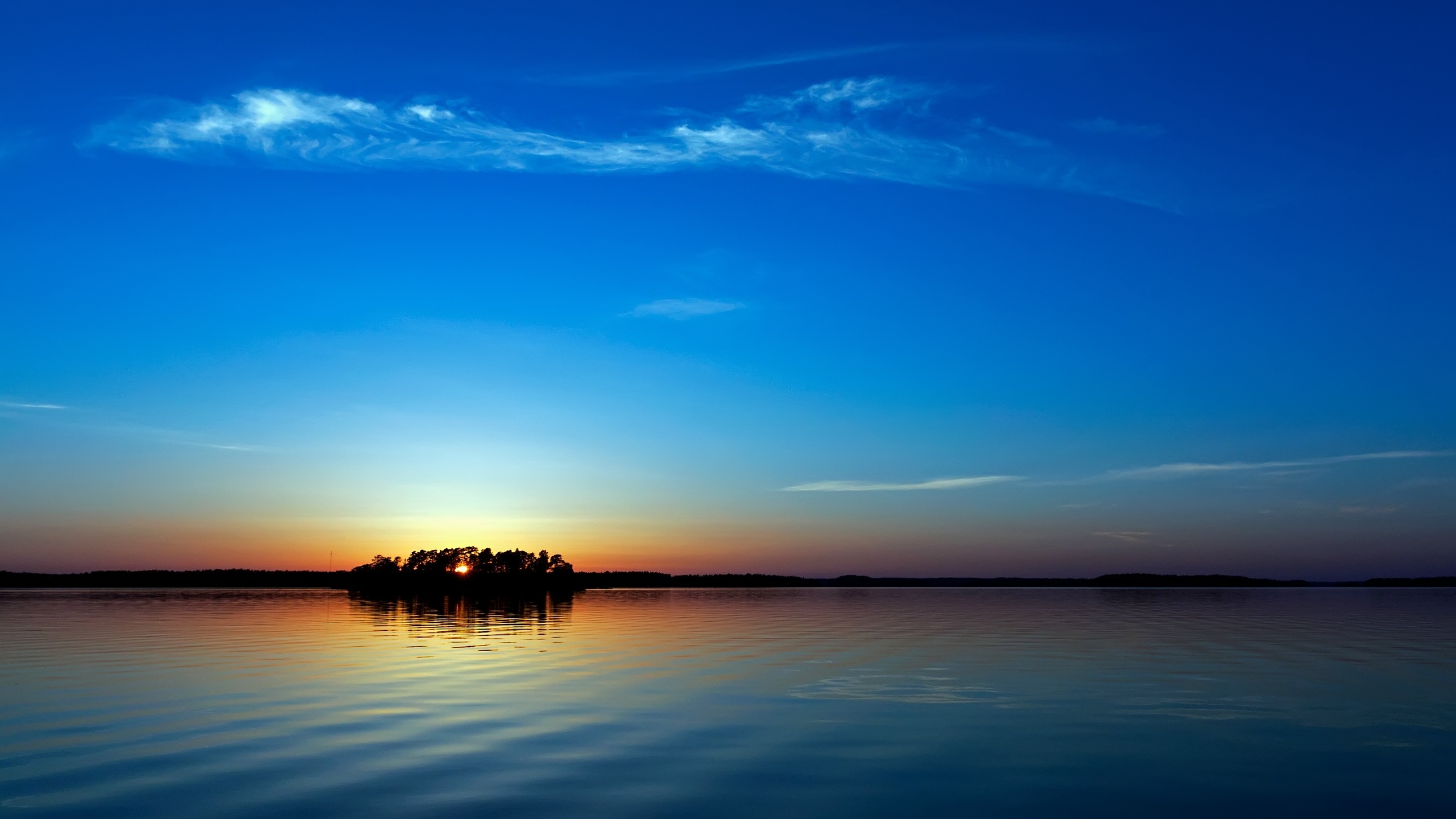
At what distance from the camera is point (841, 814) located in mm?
16297

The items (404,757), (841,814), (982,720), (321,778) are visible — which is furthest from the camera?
(982,720)

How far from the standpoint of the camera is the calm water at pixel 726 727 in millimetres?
17500

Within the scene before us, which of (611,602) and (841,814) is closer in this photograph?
(841,814)

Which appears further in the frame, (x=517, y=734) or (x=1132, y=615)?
(x=1132, y=615)

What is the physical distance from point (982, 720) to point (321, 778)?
16411mm

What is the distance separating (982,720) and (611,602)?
389ft

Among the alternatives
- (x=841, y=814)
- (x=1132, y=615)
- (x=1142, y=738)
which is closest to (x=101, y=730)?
(x=841, y=814)

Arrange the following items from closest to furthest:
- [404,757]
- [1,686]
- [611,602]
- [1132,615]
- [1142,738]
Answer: [404,757] < [1142,738] < [1,686] < [1132,615] < [611,602]

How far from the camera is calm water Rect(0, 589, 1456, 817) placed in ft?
57.4

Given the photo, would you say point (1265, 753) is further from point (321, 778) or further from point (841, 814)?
point (321, 778)

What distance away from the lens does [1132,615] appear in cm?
9138

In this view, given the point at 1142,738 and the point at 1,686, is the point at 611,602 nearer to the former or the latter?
the point at 1,686

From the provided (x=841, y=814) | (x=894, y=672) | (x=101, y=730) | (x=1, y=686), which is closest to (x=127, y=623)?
(x=1, y=686)

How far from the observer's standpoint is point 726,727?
24.9 metres
